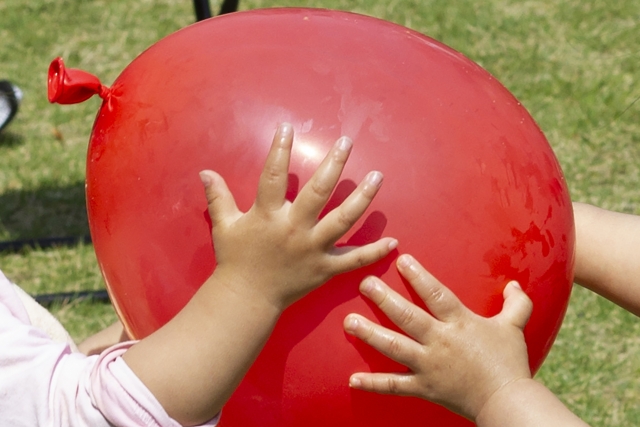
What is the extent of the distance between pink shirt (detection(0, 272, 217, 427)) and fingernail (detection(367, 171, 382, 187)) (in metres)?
0.48

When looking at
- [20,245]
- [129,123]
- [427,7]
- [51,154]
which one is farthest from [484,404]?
[427,7]

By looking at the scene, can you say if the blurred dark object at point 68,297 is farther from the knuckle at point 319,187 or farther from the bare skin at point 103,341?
the knuckle at point 319,187

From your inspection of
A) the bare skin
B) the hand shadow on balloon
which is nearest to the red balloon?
Result: the hand shadow on balloon

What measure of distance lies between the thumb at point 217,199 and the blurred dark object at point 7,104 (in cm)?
80

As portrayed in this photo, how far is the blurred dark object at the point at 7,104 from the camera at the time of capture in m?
1.93

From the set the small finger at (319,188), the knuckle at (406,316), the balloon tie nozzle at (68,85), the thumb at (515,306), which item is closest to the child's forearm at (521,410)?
the thumb at (515,306)

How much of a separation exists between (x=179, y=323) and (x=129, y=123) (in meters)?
0.35

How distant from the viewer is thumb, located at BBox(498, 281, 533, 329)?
1.32 metres

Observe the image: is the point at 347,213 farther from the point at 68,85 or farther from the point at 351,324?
the point at 68,85

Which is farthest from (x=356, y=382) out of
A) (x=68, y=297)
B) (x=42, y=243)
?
(x=42, y=243)

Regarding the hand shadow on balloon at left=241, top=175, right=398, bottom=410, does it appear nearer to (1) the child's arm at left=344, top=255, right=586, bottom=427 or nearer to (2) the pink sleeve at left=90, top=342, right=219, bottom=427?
(1) the child's arm at left=344, top=255, right=586, bottom=427

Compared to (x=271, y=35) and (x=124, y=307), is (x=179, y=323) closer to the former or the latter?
(x=124, y=307)

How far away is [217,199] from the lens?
4.09ft

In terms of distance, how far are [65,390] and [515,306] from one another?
73 cm
